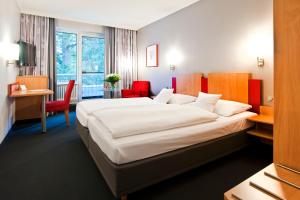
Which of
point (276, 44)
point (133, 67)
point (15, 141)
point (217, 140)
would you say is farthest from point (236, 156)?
point (133, 67)

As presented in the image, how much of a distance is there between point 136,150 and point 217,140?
Answer: 1217mm

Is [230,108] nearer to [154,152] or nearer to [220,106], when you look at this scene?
[220,106]

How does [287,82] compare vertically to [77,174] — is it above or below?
above

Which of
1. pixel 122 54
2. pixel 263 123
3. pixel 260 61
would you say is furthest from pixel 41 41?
pixel 263 123

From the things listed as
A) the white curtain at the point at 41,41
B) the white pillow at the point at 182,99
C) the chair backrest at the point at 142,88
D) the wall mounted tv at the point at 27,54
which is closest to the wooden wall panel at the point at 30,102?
the wall mounted tv at the point at 27,54

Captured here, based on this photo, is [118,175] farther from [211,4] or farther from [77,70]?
[77,70]

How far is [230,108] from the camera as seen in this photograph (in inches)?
120

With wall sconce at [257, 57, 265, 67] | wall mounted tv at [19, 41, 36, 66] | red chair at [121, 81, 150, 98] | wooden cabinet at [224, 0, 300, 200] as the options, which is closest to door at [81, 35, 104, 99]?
red chair at [121, 81, 150, 98]

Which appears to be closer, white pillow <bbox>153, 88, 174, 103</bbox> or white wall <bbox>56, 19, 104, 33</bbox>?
white pillow <bbox>153, 88, 174, 103</bbox>

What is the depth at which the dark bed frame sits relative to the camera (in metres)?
1.72

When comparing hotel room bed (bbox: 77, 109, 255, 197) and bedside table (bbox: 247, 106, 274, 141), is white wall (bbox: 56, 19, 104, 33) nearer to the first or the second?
hotel room bed (bbox: 77, 109, 255, 197)

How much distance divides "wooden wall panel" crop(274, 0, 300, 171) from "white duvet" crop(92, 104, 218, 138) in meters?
1.36

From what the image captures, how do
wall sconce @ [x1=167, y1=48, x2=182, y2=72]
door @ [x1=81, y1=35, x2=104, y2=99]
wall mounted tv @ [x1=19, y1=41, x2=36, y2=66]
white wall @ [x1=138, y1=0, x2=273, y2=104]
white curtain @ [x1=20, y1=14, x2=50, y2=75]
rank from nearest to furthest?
1. white wall @ [x1=138, y1=0, x2=273, y2=104]
2. wall mounted tv @ [x1=19, y1=41, x2=36, y2=66]
3. wall sconce @ [x1=167, y1=48, x2=182, y2=72]
4. white curtain @ [x1=20, y1=14, x2=50, y2=75]
5. door @ [x1=81, y1=35, x2=104, y2=99]

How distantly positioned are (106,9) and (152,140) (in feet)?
13.4
